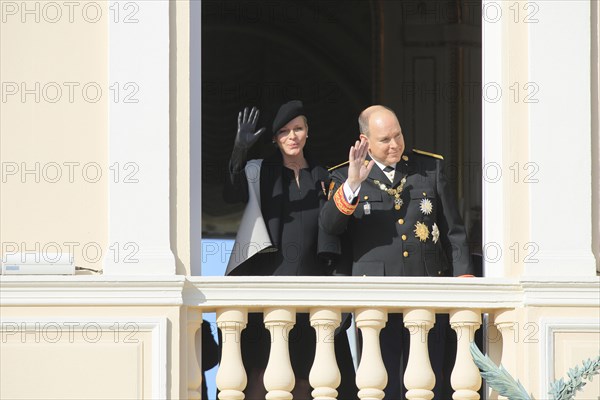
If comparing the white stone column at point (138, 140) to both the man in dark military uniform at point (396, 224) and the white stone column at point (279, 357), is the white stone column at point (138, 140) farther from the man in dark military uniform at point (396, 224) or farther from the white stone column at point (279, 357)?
the man in dark military uniform at point (396, 224)

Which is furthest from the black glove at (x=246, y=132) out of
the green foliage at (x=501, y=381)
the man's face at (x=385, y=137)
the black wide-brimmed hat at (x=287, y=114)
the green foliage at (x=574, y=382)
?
the green foliage at (x=574, y=382)

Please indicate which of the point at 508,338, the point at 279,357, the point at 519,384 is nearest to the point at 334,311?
the point at 279,357

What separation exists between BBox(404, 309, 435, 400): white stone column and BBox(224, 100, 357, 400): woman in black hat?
24.0 inches

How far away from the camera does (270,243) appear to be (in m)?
11.3

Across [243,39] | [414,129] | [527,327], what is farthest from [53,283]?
[243,39]

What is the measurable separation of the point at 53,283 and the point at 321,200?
176cm

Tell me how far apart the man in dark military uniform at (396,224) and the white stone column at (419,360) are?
364 mm

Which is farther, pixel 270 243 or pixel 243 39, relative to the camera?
pixel 243 39

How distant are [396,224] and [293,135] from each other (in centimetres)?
79

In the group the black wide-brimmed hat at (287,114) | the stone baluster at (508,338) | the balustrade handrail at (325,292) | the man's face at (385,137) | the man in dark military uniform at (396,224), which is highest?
the black wide-brimmed hat at (287,114)

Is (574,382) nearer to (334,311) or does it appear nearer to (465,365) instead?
(465,365)

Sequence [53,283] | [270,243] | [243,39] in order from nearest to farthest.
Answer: [53,283] < [270,243] < [243,39]

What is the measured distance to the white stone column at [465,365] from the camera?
10.8 metres

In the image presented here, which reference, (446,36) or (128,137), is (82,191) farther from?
(446,36)
